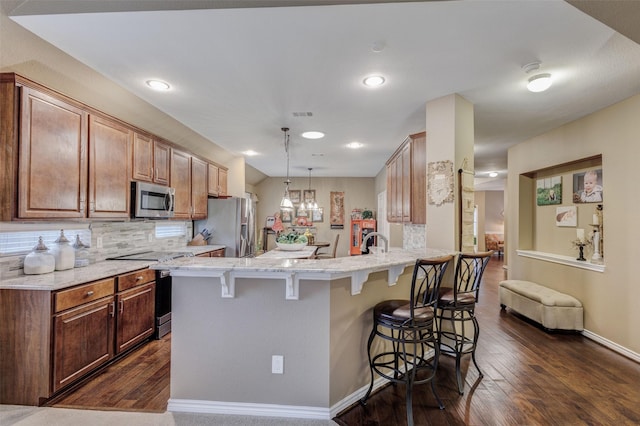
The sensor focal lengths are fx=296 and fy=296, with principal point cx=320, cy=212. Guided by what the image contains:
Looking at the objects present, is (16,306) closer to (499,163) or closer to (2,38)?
(2,38)

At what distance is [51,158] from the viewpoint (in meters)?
2.29

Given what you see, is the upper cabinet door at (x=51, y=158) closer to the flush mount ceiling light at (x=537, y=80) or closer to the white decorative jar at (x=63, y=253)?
the white decorative jar at (x=63, y=253)

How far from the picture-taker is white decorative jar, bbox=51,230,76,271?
2.53m

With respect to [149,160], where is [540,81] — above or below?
above

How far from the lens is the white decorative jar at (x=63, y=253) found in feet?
8.30

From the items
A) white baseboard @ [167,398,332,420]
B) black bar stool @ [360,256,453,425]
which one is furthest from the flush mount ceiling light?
white baseboard @ [167,398,332,420]

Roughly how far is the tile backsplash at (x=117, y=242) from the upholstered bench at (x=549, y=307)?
16.4 feet

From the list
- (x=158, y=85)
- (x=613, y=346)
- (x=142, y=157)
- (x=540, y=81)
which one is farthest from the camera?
(x=142, y=157)

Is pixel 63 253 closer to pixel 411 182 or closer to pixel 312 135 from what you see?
pixel 312 135

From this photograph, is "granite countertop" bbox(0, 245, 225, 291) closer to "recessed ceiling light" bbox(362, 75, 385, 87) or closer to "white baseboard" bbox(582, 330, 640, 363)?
"recessed ceiling light" bbox(362, 75, 385, 87)

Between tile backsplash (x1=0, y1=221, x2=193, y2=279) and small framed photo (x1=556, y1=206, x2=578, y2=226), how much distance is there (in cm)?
562

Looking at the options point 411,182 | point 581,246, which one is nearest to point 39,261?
point 411,182

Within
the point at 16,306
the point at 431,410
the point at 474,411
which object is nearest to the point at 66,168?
the point at 16,306

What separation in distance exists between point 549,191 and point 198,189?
5.37 metres
